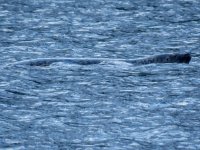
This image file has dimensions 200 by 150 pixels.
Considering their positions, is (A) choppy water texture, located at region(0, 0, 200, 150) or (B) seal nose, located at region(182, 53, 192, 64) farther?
(B) seal nose, located at region(182, 53, 192, 64)

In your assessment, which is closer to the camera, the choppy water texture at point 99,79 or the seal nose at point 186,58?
the choppy water texture at point 99,79

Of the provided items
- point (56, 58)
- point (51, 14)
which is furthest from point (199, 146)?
point (51, 14)

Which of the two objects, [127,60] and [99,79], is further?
[127,60]

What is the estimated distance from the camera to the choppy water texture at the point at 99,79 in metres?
2.50

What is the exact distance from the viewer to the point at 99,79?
10.6ft

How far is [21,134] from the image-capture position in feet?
8.18

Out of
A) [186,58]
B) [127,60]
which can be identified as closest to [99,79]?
[127,60]

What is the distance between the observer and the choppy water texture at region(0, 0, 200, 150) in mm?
2498

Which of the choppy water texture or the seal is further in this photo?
the seal

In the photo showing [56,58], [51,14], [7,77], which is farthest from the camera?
[51,14]

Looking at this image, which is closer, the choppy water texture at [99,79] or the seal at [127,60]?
the choppy water texture at [99,79]

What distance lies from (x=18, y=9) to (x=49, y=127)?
2278mm

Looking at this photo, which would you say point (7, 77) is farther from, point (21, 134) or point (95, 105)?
point (21, 134)

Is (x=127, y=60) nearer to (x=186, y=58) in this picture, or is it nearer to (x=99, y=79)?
(x=186, y=58)
